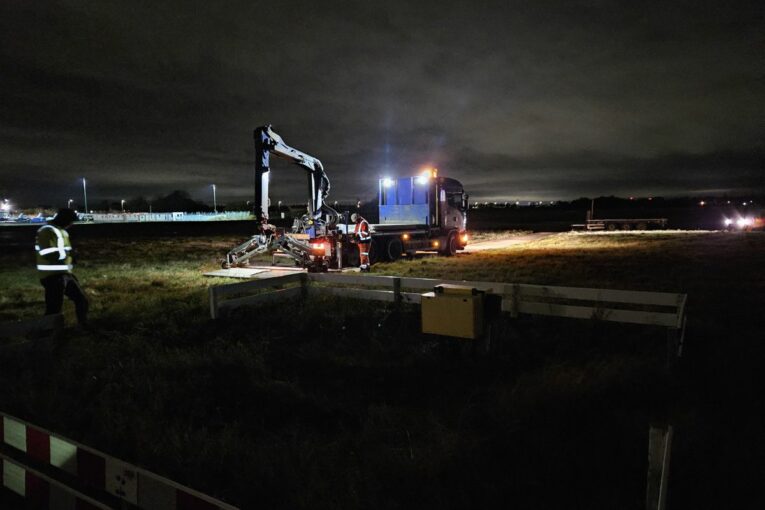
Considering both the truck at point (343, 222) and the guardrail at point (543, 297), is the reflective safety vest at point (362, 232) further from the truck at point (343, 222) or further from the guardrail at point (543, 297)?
the guardrail at point (543, 297)

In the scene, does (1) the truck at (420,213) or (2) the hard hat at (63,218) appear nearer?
(2) the hard hat at (63,218)

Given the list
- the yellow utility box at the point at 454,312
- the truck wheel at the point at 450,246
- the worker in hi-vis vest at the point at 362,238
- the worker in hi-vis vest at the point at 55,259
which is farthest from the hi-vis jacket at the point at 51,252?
the truck wheel at the point at 450,246

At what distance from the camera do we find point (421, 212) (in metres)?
20.3

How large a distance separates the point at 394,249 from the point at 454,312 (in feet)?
41.4

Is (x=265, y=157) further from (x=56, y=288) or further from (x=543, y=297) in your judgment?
(x=543, y=297)

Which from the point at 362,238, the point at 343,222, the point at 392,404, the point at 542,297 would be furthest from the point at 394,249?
the point at 392,404

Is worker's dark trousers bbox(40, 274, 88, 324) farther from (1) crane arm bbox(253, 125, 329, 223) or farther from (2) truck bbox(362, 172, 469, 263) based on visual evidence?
(2) truck bbox(362, 172, 469, 263)

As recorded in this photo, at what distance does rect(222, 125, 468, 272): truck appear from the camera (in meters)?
15.6

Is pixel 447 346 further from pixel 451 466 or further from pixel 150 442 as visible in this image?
pixel 150 442

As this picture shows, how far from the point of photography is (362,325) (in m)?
8.37

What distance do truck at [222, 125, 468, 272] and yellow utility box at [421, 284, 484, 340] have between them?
370 inches

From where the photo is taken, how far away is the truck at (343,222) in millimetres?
15555

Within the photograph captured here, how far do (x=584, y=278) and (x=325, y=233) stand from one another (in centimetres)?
799

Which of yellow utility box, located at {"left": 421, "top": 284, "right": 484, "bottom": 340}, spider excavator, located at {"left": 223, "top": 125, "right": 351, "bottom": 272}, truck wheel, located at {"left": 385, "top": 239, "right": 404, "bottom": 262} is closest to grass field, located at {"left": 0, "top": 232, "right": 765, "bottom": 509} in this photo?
→ yellow utility box, located at {"left": 421, "top": 284, "right": 484, "bottom": 340}
